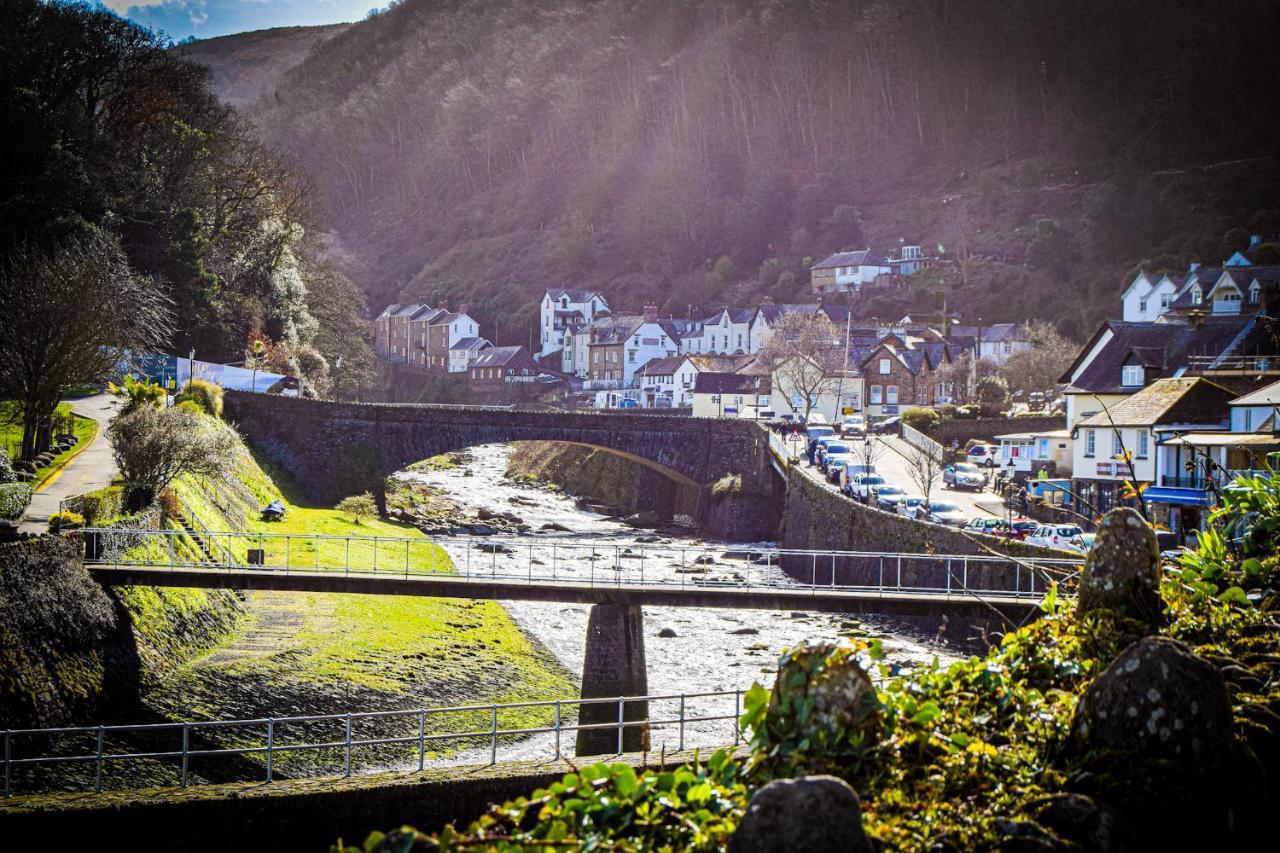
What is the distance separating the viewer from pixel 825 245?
158 m

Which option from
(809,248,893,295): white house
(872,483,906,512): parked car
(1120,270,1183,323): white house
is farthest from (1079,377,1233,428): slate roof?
(809,248,893,295): white house

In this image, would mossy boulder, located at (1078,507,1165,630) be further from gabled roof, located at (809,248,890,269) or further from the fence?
gabled roof, located at (809,248,890,269)

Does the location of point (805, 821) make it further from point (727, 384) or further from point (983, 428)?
point (727, 384)

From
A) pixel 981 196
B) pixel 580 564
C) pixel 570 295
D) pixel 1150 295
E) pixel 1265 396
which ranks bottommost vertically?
pixel 580 564

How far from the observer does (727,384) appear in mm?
94625

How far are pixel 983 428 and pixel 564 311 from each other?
74.8m

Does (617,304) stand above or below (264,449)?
above

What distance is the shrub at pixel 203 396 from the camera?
51.6 metres

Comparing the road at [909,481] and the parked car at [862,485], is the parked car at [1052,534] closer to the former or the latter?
the road at [909,481]

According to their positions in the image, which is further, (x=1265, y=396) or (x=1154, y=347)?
(x=1154, y=347)

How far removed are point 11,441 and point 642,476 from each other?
4011cm

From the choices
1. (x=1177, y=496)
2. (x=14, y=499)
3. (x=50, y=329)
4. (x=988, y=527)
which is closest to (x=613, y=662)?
(x=14, y=499)

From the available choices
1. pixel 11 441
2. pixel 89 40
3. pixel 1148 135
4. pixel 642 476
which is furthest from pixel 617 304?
pixel 11 441

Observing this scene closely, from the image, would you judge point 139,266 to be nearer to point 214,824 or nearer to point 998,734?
point 214,824
